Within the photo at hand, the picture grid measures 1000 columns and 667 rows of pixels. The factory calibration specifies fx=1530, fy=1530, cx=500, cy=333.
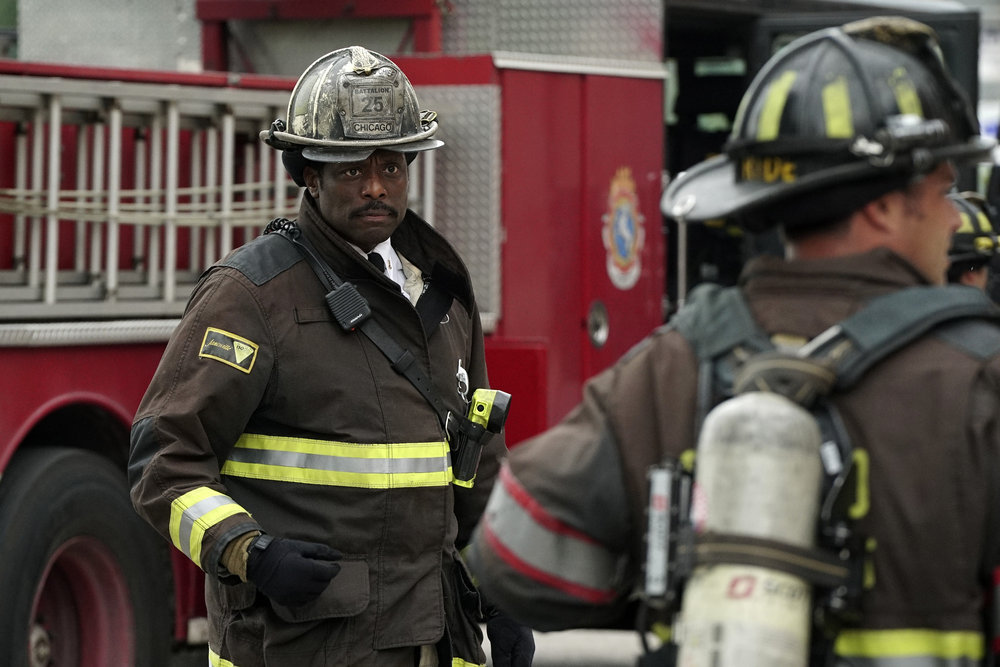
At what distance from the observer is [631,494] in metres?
1.86

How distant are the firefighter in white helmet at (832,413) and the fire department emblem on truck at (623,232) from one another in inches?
171

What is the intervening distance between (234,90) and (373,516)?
2.23 metres

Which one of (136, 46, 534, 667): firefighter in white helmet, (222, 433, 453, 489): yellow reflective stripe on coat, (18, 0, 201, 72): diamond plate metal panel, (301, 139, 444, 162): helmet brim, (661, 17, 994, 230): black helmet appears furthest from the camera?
(18, 0, 201, 72): diamond plate metal panel

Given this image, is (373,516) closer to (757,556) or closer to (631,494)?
(631,494)

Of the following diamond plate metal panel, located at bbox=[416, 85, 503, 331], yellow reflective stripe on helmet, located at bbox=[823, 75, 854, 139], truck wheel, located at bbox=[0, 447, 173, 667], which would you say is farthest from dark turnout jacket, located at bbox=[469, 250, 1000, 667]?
diamond plate metal panel, located at bbox=[416, 85, 503, 331]

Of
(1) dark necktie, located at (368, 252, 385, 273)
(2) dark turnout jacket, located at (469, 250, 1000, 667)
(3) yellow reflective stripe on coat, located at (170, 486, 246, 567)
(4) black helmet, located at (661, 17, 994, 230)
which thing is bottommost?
(3) yellow reflective stripe on coat, located at (170, 486, 246, 567)

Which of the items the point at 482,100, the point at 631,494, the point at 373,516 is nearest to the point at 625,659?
the point at 482,100

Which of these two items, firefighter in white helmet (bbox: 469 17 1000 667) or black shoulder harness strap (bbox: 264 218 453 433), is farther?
black shoulder harness strap (bbox: 264 218 453 433)

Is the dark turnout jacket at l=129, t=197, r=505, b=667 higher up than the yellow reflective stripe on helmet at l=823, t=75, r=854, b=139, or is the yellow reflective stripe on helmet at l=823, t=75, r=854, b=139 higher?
the yellow reflective stripe on helmet at l=823, t=75, r=854, b=139

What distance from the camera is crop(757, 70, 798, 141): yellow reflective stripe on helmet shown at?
74.3 inches

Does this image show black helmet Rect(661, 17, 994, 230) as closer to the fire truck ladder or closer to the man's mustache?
the man's mustache

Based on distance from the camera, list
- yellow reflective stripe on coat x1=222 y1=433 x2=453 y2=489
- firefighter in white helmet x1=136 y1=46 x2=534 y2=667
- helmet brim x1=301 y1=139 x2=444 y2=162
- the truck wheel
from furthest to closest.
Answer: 1. the truck wheel
2. helmet brim x1=301 y1=139 x2=444 y2=162
3. yellow reflective stripe on coat x1=222 y1=433 x2=453 y2=489
4. firefighter in white helmet x1=136 y1=46 x2=534 y2=667

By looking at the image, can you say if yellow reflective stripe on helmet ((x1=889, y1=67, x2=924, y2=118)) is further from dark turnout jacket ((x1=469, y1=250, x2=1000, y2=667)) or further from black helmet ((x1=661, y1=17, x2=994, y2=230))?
dark turnout jacket ((x1=469, y1=250, x2=1000, y2=667))

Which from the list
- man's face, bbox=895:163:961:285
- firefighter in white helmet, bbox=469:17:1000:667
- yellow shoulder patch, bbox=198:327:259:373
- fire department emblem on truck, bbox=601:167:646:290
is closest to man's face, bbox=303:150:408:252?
yellow shoulder patch, bbox=198:327:259:373
